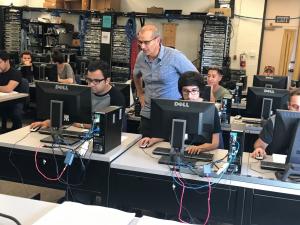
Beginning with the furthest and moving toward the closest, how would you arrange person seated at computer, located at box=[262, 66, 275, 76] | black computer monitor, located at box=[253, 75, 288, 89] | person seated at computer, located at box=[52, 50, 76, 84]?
person seated at computer, located at box=[262, 66, 275, 76] → person seated at computer, located at box=[52, 50, 76, 84] → black computer monitor, located at box=[253, 75, 288, 89]

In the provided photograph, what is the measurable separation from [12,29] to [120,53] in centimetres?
282

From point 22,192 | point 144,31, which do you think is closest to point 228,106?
point 144,31

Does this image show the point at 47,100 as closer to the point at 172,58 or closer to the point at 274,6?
the point at 172,58

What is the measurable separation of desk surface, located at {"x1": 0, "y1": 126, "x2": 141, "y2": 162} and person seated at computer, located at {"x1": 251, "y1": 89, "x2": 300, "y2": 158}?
927 millimetres

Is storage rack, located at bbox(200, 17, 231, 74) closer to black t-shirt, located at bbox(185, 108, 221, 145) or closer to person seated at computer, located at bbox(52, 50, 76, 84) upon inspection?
person seated at computer, located at bbox(52, 50, 76, 84)

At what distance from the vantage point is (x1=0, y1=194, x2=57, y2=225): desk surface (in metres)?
1.42

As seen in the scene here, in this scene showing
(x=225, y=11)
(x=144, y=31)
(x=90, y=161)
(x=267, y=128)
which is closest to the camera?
(x=90, y=161)

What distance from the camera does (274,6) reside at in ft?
26.5

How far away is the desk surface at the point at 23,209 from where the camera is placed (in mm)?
1415

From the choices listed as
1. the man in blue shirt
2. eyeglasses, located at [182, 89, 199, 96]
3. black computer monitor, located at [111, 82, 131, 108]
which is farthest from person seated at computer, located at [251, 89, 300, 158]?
black computer monitor, located at [111, 82, 131, 108]

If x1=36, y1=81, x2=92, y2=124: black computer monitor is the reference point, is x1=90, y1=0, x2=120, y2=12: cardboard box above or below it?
above

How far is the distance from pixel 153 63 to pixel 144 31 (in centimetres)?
30

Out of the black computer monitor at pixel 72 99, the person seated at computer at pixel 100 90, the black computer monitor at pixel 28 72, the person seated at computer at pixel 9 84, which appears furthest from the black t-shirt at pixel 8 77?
the black computer monitor at pixel 72 99

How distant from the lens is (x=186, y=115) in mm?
2543
